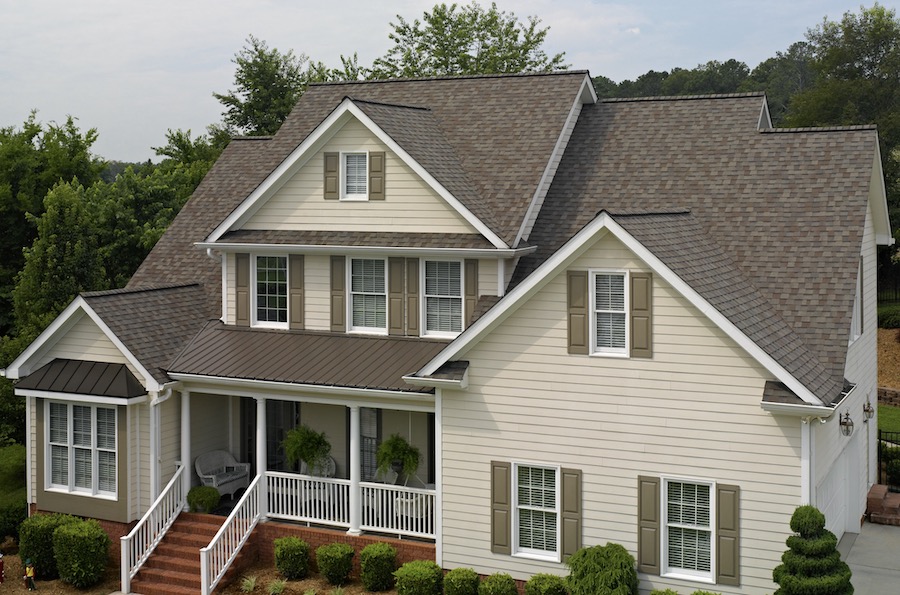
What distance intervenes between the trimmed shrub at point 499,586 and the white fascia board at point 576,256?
3688mm

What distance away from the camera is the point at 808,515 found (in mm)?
15805

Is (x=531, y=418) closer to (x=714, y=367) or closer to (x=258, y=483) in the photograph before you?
(x=714, y=367)

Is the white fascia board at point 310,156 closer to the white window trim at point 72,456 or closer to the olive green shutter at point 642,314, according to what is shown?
the olive green shutter at point 642,314

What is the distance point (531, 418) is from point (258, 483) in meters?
6.21

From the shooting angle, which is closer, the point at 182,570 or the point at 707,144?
the point at 182,570

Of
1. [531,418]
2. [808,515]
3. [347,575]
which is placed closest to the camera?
[808,515]

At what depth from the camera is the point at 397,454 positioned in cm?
2059

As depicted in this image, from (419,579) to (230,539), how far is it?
4.22 metres

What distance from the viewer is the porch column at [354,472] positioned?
20.5m

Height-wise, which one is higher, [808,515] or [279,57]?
[279,57]

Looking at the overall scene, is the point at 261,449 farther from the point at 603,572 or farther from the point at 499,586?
the point at 603,572

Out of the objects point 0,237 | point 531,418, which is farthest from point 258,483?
point 0,237

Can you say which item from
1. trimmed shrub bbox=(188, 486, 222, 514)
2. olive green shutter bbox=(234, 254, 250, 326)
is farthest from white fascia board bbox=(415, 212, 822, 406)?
olive green shutter bbox=(234, 254, 250, 326)

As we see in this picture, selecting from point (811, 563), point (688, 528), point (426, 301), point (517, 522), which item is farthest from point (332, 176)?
point (811, 563)
